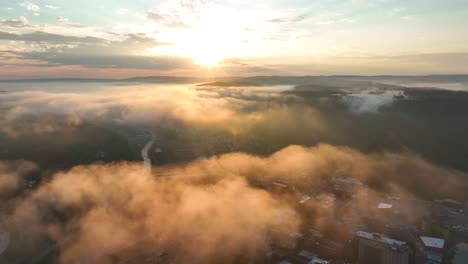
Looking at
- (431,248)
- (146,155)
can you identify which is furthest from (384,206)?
(146,155)

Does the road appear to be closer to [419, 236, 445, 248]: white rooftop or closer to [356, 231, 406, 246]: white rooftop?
[356, 231, 406, 246]: white rooftop

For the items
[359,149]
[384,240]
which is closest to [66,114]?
[359,149]

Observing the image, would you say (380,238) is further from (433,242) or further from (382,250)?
(433,242)

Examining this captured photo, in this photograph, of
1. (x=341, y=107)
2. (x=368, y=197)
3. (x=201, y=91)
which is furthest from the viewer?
(x=201, y=91)

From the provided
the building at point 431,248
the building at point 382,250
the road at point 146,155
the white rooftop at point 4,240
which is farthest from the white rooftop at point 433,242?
the white rooftop at point 4,240

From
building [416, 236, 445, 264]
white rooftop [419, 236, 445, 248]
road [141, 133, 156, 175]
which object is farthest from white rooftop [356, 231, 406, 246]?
road [141, 133, 156, 175]

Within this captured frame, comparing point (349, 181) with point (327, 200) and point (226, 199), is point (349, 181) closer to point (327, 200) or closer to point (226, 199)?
point (327, 200)

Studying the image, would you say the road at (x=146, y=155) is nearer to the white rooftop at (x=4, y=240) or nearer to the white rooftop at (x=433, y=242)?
the white rooftop at (x=4, y=240)
